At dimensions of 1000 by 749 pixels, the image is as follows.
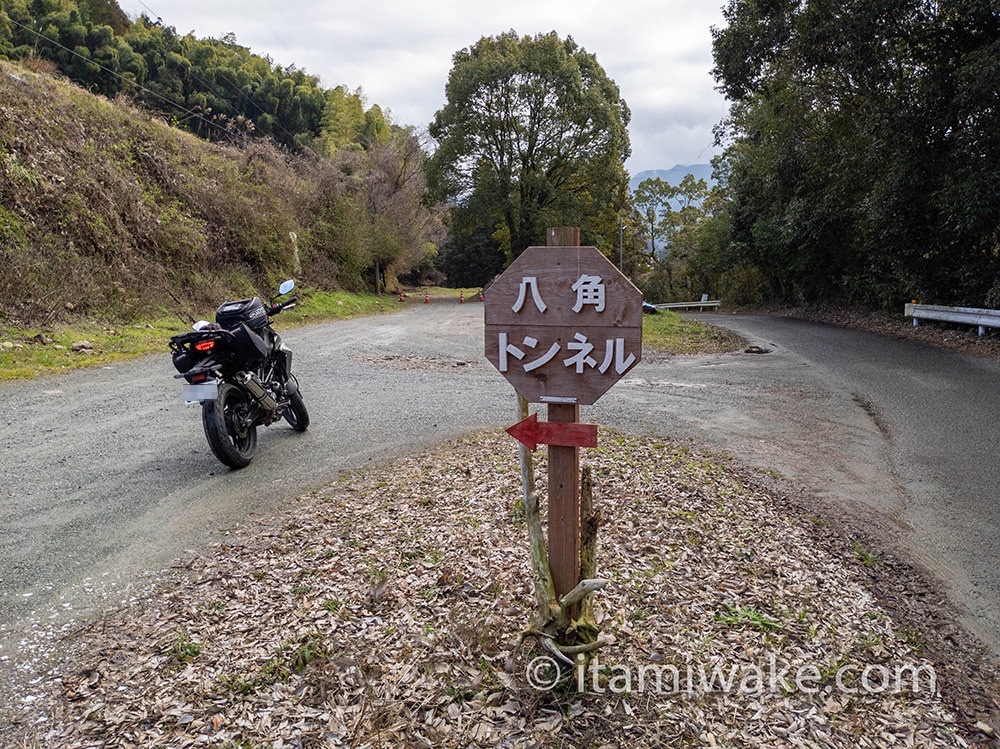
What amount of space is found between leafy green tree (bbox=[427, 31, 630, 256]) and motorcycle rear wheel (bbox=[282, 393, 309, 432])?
22.5 m

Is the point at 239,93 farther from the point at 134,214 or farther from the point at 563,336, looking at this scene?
the point at 563,336

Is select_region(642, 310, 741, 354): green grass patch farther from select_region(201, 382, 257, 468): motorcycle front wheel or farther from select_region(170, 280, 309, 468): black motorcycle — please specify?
select_region(201, 382, 257, 468): motorcycle front wheel

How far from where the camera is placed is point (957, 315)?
40.0ft

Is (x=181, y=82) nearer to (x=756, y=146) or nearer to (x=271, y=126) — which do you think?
(x=271, y=126)

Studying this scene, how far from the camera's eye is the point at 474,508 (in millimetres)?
3971

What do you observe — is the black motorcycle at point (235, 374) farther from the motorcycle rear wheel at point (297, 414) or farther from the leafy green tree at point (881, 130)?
the leafy green tree at point (881, 130)

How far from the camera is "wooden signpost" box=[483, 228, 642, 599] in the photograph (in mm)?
2225

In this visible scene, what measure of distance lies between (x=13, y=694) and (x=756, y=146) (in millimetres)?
21442

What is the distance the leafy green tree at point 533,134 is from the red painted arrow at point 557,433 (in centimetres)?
2535

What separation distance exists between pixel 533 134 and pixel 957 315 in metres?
19.5

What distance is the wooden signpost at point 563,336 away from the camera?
2225 millimetres

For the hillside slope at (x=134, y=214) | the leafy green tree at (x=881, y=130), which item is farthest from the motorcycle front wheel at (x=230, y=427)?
the leafy green tree at (x=881, y=130)

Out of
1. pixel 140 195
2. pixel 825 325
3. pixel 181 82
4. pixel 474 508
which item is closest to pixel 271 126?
pixel 181 82

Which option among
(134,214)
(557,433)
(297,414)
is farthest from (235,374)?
(134,214)
